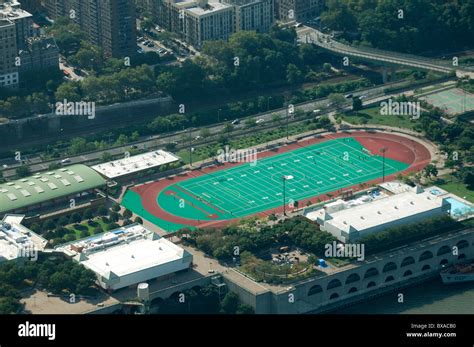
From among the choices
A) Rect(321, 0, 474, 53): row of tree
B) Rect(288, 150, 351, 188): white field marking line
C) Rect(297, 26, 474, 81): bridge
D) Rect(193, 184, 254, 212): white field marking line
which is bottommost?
Rect(193, 184, 254, 212): white field marking line

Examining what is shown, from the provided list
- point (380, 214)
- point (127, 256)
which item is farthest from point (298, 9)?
point (127, 256)

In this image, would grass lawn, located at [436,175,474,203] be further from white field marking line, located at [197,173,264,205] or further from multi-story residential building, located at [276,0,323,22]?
multi-story residential building, located at [276,0,323,22]

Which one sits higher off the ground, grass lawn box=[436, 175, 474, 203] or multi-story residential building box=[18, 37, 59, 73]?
multi-story residential building box=[18, 37, 59, 73]

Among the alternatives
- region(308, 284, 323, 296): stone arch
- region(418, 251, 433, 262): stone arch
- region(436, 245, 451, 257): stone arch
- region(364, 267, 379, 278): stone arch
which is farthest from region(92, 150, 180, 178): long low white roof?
region(436, 245, 451, 257): stone arch

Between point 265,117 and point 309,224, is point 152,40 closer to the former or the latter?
point 265,117

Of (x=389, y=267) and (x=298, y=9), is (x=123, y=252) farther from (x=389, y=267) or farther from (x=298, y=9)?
(x=298, y=9)

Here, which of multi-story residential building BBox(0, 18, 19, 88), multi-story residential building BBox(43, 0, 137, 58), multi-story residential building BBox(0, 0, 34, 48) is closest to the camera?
multi-story residential building BBox(0, 18, 19, 88)

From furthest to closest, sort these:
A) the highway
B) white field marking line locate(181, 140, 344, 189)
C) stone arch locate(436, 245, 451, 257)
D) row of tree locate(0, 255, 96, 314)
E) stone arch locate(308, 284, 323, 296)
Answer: the highway, white field marking line locate(181, 140, 344, 189), stone arch locate(436, 245, 451, 257), stone arch locate(308, 284, 323, 296), row of tree locate(0, 255, 96, 314)
